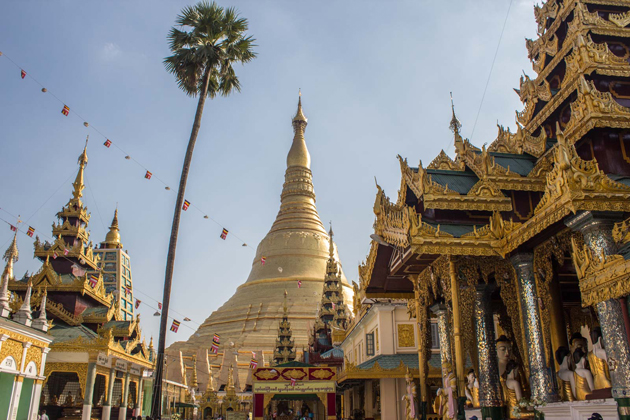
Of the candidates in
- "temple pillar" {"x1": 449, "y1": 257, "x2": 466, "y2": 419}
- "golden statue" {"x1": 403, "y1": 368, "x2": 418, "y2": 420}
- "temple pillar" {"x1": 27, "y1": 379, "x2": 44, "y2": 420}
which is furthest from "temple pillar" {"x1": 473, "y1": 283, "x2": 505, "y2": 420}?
"temple pillar" {"x1": 27, "y1": 379, "x2": 44, "y2": 420}

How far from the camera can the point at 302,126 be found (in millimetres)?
71688

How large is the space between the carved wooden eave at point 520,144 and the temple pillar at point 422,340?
143 inches

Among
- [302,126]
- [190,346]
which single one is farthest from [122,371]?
[302,126]

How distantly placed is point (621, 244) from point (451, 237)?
308cm

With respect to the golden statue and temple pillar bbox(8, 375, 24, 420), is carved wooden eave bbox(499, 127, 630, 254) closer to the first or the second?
the golden statue

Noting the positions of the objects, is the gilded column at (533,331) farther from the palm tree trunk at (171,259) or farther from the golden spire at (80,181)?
the golden spire at (80,181)

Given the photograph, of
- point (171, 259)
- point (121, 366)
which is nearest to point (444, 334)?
point (171, 259)

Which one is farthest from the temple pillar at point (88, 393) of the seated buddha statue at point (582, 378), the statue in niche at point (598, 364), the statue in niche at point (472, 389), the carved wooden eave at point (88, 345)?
the statue in niche at point (598, 364)

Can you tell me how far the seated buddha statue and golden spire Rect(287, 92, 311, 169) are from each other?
6018cm

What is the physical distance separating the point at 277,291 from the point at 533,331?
161 ft

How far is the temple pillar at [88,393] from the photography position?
71.2 ft

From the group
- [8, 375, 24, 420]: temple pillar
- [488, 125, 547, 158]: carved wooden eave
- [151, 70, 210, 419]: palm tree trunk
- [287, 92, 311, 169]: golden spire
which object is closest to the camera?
[488, 125, 547, 158]: carved wooden eave

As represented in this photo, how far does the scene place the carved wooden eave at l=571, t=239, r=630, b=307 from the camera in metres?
6.31

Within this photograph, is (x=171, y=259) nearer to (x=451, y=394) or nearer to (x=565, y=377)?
(x=451, y=394)
